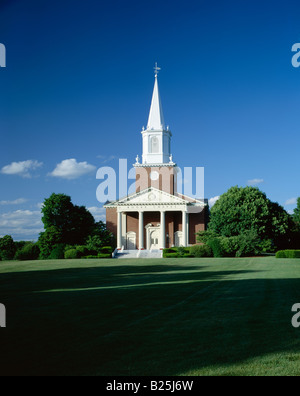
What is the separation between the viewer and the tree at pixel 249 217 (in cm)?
5688

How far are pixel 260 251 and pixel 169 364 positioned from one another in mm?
50168

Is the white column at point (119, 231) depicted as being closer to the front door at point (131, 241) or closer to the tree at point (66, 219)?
the front door at point (131, 241)

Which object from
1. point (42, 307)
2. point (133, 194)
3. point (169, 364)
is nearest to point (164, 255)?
point (133, 194)

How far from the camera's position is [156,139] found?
68.2 m

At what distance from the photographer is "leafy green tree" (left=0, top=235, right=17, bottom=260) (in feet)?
195

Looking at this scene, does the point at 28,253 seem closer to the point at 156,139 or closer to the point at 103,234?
the point at 103,234

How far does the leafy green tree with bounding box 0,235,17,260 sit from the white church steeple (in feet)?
78.3

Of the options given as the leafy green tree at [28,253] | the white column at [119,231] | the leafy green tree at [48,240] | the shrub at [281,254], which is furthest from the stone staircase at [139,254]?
the shrub at [281,254]

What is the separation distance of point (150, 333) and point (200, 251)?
42938 millimetres

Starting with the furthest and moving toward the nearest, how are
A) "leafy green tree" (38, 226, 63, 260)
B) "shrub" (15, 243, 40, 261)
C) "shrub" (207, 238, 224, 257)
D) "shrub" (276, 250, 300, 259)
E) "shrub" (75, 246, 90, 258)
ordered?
"leafy green tree" (38, 226, 63, 260) < "shrub" (15, 243, 40, 261) < "shrub" (75, 246, 90, 258) < "shrub" (207, 238, 224, 257) < "shrub" (276, 250, 300, 259)

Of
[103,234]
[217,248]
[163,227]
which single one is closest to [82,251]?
[103,234]

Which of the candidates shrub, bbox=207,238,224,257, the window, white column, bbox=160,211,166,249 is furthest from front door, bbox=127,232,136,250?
shrub, bbox=207,238,224,257

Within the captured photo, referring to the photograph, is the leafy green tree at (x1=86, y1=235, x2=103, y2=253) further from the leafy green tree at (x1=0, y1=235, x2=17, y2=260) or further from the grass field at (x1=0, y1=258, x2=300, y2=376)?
the grass field at (x1=0, y1=258, x2=300, y2=376)
